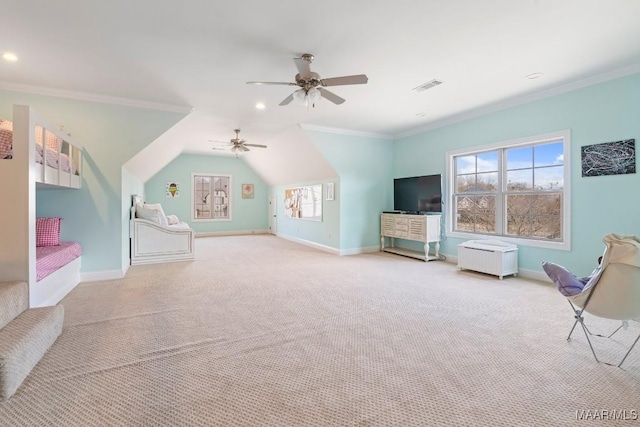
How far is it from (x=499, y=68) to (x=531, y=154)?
70.4 inches

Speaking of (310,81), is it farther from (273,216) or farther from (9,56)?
(273,216)

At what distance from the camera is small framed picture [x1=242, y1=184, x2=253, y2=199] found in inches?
414

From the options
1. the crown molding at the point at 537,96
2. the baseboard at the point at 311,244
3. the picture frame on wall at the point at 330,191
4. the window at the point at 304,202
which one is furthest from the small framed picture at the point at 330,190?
the crown molding at the point at 537,96

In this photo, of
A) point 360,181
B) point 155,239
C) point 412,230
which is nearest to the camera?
point 155,239

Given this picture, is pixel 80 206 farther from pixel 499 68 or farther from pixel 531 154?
pixel 531 154

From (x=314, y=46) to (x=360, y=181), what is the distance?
401 cm

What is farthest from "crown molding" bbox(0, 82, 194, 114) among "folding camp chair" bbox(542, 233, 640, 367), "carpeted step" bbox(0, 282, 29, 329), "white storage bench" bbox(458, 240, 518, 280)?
"folding camp chair" bbox(542, 233, 640, 367)

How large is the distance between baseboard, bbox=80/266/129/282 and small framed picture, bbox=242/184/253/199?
613 cm

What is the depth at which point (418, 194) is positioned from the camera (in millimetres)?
6109

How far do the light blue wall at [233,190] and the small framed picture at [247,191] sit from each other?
0.11 m

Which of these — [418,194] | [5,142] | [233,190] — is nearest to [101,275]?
[5,142]

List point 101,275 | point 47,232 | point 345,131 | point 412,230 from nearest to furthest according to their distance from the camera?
point 47,232 → point 101,275 → point 412,230 → point 345,131

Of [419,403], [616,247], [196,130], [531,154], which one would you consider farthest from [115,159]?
[531,154]

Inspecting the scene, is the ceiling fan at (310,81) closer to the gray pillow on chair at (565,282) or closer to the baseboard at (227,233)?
the gray pillow on chair at (565,282)
